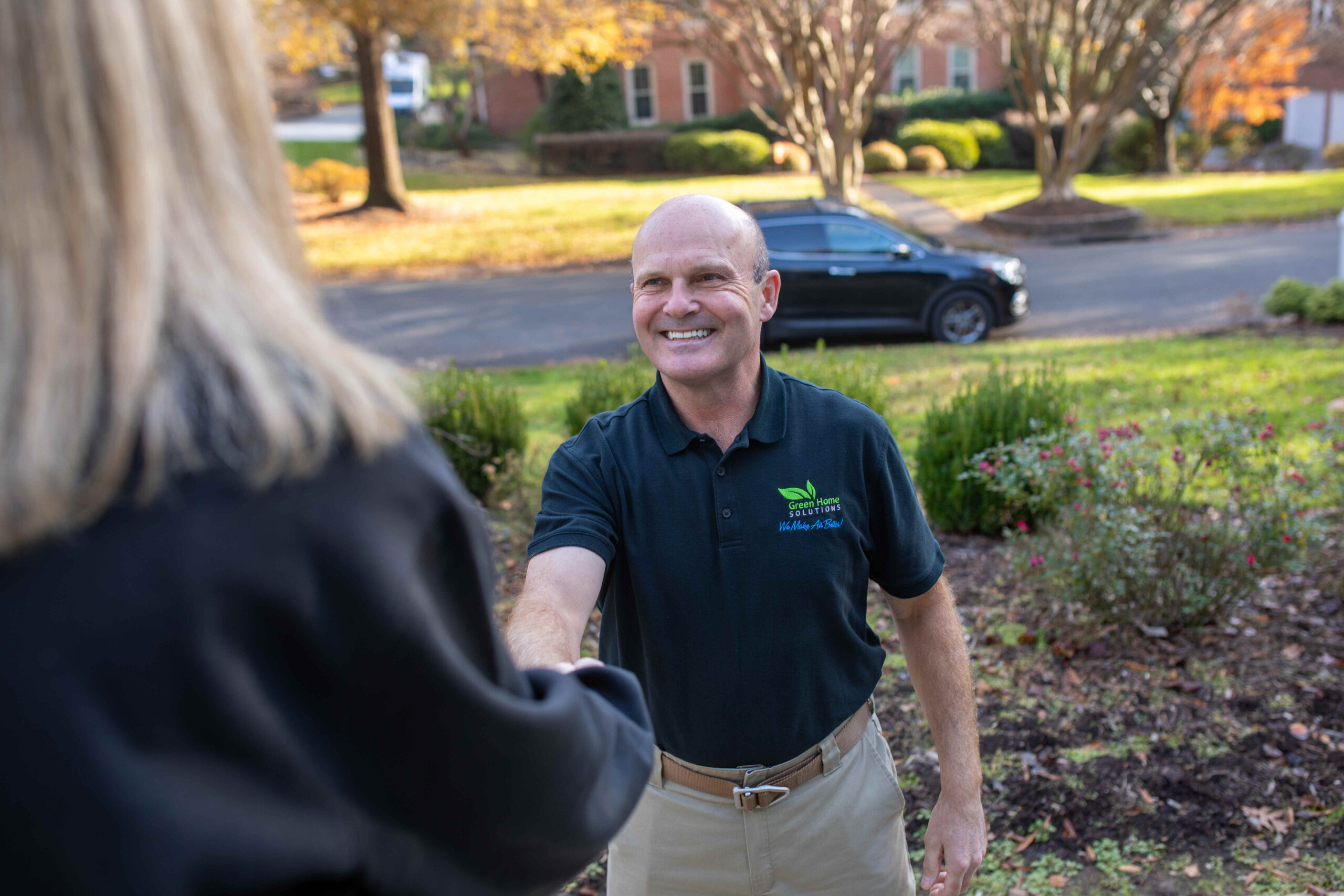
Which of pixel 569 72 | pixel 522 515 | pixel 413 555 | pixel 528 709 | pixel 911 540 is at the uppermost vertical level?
pixel 569 72

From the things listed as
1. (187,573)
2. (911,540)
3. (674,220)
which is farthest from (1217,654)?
(187,573)

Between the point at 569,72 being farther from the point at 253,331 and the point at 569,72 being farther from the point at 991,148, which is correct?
the point at 253,331

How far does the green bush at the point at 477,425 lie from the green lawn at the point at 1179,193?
1920 centimetres

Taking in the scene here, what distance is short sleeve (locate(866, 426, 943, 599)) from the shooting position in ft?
7.63

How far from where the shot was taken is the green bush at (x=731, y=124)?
39219mm

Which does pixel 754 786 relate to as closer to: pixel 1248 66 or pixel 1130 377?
pixel 1130 377

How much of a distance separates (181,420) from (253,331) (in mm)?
87

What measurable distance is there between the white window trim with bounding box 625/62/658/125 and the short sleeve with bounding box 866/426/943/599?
138 feet

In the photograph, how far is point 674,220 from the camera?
96.6 inches

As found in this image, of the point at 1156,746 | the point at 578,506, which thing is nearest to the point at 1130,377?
the point at 1156,746

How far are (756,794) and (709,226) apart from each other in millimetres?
1283

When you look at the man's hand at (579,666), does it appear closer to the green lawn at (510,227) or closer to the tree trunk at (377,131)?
the green lawn at (510,227)

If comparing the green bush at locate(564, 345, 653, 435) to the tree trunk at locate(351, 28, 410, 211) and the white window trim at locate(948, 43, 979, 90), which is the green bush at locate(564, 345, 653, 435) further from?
the white window trim at locate(948, 43, 979, 90)

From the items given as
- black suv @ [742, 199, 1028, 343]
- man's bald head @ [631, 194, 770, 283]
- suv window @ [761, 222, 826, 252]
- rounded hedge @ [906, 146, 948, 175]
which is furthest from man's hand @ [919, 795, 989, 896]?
rounded hedge @ [906, 146, 948, 175]
